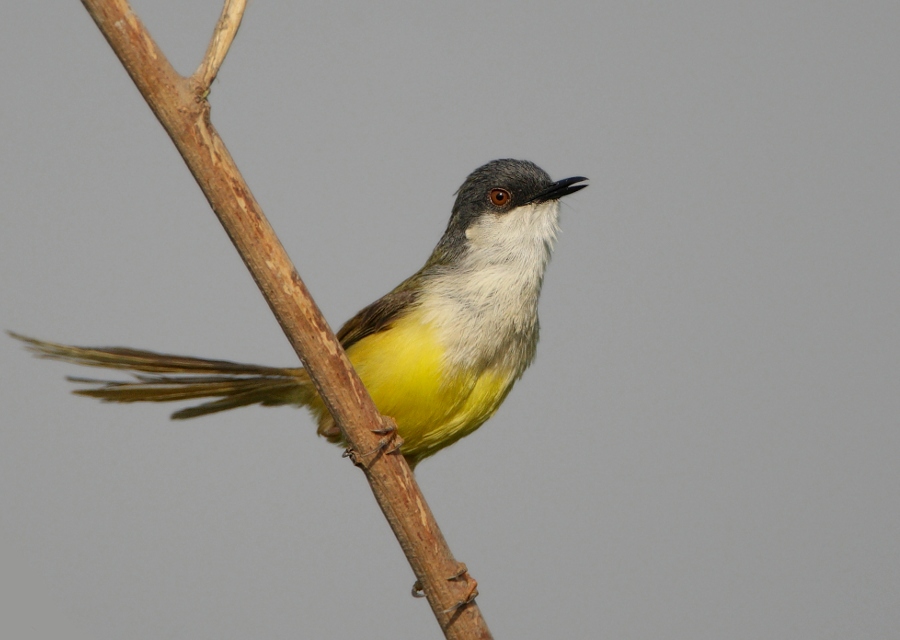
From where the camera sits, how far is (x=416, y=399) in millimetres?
3439

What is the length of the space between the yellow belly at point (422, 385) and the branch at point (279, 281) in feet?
1.30

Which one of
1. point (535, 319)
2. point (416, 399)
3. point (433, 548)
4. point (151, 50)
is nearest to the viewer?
point (151, 50)

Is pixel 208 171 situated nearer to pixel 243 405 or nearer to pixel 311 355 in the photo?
pixel 311 355

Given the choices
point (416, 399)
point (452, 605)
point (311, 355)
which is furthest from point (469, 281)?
point (452, 605)

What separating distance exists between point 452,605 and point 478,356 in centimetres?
92

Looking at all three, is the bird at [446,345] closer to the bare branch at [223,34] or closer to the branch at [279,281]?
the branch at [279,281]

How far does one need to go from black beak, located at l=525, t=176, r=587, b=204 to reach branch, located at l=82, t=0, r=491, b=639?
1.23 m

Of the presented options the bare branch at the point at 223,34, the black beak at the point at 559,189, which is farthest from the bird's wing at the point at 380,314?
the bare branch at the point at 223,34

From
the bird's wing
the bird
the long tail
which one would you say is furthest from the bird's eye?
the long tail

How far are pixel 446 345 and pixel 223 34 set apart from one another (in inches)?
55.0

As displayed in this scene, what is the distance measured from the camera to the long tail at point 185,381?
3.23 metres

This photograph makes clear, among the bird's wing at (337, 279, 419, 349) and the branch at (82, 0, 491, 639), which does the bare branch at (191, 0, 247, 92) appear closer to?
the branch at (82, 0, 491, 639)

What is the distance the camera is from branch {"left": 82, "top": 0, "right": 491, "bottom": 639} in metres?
2.59

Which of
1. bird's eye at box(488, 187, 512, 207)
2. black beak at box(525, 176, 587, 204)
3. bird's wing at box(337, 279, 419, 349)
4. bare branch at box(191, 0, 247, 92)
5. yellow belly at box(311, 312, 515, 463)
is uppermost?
bare branch at box(191, 0, 247, 92)
